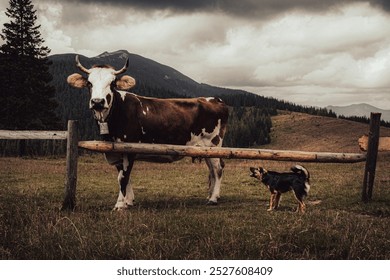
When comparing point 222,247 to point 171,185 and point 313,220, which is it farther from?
point 171,185

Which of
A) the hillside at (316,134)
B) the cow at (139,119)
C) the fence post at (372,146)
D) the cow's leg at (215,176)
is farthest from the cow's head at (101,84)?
the hillside at (316,134)

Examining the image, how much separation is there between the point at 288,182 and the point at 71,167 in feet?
15.8

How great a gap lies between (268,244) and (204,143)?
18.0ft

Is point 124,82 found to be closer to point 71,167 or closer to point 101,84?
point 101,84

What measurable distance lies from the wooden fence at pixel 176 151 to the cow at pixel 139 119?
0.69 m

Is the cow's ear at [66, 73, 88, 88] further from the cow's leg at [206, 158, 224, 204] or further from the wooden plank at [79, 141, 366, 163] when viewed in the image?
the cow's leg at [206, 158, 224, 204]

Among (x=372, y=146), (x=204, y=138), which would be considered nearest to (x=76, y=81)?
(x=204, y=138)

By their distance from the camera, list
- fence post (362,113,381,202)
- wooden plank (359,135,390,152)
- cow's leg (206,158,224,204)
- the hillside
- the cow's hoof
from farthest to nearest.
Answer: the hillside → cow's leg (206,158,224,204) → the cow's hoof → wooden plank (359,135,390,152) → fence post (362,113,381,202)

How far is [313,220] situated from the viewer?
6555 mm

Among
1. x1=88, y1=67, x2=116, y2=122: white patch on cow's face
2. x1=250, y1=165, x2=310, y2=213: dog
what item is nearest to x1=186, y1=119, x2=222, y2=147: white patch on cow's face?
x1=250, y1=165, x2=310, y2=213: dog

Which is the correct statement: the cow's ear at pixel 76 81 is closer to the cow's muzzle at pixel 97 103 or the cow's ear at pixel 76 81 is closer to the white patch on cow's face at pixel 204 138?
the cow's muzzle at pixel 97 103

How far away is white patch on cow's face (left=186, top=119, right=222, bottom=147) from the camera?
10.2 meters

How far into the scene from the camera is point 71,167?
311 inches
